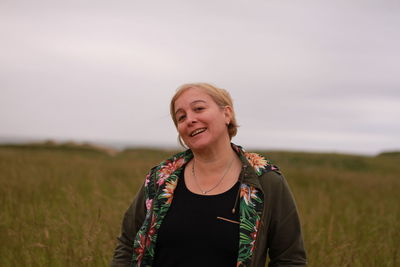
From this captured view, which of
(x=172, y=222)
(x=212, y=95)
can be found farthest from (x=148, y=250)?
(x=212, y=95)

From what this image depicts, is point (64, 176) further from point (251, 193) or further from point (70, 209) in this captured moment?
point (251, 193)

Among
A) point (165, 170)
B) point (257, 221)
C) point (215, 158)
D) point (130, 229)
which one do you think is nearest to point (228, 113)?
point (215, 158)

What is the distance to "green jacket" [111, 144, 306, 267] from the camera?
1.73 metres

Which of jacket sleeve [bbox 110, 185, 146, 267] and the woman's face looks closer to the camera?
the woman's face

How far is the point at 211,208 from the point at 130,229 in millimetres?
563

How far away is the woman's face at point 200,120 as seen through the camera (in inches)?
72.2

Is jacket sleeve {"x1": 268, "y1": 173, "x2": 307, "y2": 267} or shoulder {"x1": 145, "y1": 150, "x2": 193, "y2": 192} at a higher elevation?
shoulder {"x1": 145, "y1": 150, "x2": 193, "y2": 192}

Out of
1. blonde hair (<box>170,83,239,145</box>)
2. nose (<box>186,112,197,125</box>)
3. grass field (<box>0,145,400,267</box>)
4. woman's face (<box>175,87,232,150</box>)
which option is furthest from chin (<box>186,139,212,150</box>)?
grass field (<box>0,145,400,267</box>)

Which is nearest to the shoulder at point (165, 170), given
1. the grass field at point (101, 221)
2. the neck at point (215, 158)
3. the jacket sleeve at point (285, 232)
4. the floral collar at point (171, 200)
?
the floral collar at point (171, 200)

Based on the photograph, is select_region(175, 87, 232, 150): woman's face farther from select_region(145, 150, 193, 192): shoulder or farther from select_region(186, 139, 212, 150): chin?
select_region(145, 150, 193, 192): shoulder

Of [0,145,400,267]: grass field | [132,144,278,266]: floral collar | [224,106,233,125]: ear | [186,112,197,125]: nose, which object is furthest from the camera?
[0,145,400,267]: grass field

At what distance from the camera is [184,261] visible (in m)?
1.77

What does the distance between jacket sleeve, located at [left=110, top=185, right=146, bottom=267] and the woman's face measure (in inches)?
19.7

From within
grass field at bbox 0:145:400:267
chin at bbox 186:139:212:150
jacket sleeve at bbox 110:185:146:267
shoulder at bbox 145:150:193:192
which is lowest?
grass field at bbox 0:145:400:267
